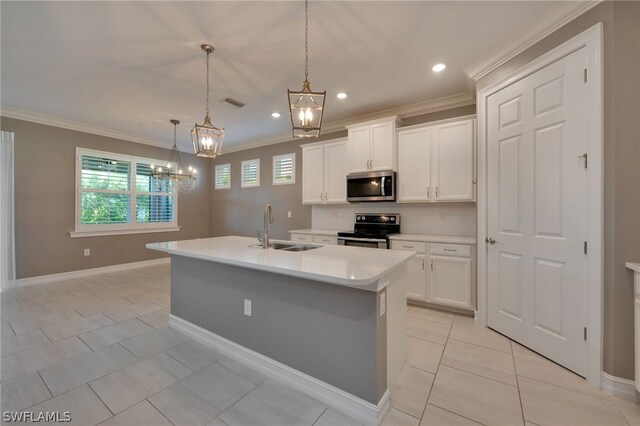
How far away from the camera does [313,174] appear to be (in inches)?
181

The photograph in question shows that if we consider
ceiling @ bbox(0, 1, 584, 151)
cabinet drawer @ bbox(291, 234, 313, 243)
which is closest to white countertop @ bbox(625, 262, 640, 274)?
ceiling @ bbox(0, 1, 584, 151)

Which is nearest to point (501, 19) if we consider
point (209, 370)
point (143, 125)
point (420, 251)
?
point (420, 251)

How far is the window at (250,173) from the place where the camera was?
5914 millimetres

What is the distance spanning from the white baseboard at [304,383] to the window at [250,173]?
3.89 meters

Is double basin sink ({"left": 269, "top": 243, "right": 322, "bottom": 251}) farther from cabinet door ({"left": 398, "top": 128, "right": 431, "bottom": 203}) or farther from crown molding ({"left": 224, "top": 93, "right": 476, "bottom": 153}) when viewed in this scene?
crown molding ({"left": 224, "top": 93, "right": 476, "bottom": 153})

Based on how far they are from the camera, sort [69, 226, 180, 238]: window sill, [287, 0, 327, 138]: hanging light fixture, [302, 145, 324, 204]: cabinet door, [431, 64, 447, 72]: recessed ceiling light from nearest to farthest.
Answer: [287, 0, 327, 138]: hanging light fixture
[431, 64, 447, 72]: recessed ceiling light
[302, 145, 324, 204]: cabinet door
[69, 226, 180, 238]: window sill

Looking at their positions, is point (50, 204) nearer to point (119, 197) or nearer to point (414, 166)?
point (119, 197)

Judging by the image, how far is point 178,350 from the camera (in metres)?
2.36

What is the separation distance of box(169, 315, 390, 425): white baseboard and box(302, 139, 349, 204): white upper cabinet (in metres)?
2.67

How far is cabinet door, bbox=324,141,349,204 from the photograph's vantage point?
4.27 meters

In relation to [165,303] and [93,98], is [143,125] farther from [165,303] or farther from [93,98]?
[165,303]

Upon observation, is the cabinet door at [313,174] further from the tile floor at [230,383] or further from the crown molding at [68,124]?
the crown molding at [68,124]

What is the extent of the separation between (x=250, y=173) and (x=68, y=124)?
3.18 m

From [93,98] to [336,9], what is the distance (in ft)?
11.8
